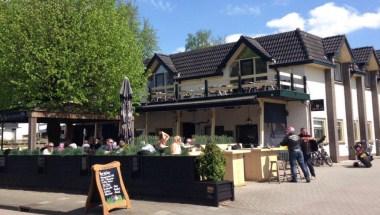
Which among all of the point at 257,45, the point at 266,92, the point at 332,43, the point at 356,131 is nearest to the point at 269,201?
the point at 266,92

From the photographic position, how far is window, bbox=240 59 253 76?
24859 mm

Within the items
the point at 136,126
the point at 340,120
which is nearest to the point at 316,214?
the point at 340,120

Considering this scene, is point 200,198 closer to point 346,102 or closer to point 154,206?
point 154,206

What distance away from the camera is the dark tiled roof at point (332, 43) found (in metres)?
25.3

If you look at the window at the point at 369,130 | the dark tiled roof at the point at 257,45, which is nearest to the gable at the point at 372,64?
the window at the point at 369,130

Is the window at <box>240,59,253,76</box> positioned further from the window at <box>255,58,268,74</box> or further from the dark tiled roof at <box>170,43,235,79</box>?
the dark tiled roof at <box>170,43,235,79</box>

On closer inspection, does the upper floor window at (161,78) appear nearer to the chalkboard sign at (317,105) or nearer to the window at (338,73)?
the chalkboard sign at (317,105)

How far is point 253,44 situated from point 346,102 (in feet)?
22.3

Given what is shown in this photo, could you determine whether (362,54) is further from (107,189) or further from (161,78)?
(107,189)

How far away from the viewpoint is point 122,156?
1273 centimetres

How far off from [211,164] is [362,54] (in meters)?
21.9

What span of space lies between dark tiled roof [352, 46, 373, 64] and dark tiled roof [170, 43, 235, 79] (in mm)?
8363

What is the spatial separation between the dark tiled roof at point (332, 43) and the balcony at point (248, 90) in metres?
3.51

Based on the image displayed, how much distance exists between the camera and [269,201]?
10.9 meters
